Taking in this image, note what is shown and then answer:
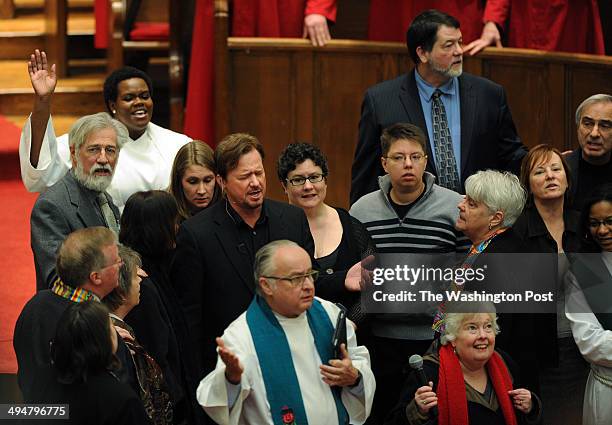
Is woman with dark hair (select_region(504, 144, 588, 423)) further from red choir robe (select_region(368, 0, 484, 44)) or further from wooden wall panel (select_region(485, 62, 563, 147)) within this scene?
red choir robe (select_region(368, 0, 484, 44))

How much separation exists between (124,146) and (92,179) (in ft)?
1.93

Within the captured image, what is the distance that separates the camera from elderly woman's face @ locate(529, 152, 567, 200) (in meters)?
4.75

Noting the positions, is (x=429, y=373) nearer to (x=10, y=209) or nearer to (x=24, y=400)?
(x=24, y=400)

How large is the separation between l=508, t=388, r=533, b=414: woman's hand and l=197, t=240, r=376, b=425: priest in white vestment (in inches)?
18.6

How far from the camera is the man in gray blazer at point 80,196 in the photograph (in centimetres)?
459

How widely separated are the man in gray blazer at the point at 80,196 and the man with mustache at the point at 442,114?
3.48 ft

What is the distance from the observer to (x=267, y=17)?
21.7 feet

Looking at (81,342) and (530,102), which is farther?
(530,102)

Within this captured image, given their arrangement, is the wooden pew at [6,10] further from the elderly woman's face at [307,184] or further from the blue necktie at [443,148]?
the elderly woman's face at [307,184]

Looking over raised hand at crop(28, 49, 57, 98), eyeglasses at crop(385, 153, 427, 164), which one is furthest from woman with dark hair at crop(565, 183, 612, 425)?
raised hand at crop(28, 49, 57, 98)

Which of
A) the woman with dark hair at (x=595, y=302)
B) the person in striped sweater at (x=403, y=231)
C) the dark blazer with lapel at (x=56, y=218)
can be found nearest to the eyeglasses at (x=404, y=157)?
the person in striped sweater at (x=403, y=231)

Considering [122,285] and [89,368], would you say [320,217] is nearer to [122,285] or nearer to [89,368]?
[122,285]

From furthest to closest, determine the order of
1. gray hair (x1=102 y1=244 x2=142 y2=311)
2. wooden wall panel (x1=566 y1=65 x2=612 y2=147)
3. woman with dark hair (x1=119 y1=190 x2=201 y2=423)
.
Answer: wooden wall panel (x1=566 y1=65 x2=612 y2=147) → woman with dark hair (x1=119 y1=190 x2=201 y2=423) → gray hair (x1=102 y1=244 x2=142 y2=311)

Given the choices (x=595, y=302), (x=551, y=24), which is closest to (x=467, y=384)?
(x=595, y=302)
